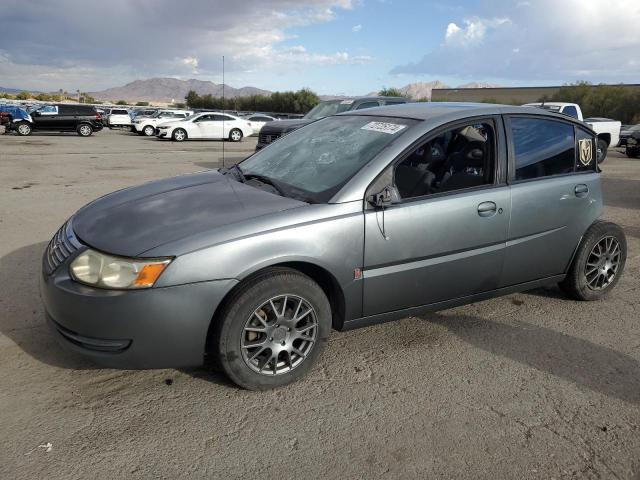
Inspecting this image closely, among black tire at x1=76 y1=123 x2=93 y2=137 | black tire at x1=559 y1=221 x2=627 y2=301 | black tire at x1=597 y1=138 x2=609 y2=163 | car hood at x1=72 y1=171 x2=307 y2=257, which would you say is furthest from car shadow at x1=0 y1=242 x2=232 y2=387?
black tire at x1=76 y1=123 x2=93 y2=137

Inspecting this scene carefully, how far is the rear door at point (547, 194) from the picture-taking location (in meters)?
3.92

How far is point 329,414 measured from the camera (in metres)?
2.93

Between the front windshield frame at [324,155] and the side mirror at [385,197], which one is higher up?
the front windshield frame at [324,155]

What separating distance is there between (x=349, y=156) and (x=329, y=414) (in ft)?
5.49

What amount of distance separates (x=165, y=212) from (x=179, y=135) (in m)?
23.6

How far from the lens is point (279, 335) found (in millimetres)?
3102

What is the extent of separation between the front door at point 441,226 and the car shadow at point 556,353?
376mm

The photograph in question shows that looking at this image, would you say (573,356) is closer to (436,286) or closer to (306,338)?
(436,286)

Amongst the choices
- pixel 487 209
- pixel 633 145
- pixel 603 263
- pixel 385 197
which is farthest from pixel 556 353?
pixel 633 145

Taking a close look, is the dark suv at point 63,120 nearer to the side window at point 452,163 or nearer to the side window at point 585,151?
the side window at point 452,163

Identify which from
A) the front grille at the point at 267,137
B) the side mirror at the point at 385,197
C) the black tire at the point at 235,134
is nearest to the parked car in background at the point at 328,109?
the front grille at the point at 267,137

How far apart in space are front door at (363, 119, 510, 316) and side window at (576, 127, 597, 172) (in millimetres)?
967

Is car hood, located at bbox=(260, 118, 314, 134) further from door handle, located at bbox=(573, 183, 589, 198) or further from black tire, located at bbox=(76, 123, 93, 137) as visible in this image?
black tire, located at bbox=(76, 123, 93, 137)

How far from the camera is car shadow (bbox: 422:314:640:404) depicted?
10.9 ft
